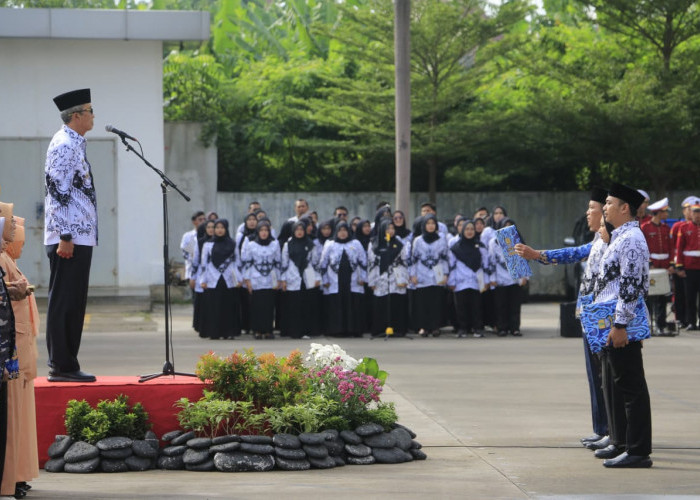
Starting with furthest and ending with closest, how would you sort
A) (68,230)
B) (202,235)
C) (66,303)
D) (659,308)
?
(202,235) < (659,308) < (66,303) < (68,230)

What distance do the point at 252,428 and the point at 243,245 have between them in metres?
10.3

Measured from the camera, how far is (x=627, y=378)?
28.5ft

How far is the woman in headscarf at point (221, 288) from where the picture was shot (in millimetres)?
18797

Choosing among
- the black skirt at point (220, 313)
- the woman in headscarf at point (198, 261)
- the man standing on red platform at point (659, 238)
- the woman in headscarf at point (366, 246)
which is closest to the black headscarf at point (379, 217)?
the woman in headscarf at point (366, 246)

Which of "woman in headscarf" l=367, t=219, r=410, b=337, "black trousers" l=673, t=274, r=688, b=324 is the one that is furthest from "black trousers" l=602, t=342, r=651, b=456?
"black trousers" l=673, t=274, r=688, b=324

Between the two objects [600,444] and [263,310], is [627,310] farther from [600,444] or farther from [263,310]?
[263,310]

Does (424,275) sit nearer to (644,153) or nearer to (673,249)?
(673,249)

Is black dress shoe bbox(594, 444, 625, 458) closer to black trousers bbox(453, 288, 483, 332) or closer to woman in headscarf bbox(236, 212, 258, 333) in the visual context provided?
black trousers bbox(453, 288, 483, 332)

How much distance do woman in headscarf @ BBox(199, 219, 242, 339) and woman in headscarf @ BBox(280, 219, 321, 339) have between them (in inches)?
28.0

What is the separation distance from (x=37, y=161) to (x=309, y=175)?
22.7ft

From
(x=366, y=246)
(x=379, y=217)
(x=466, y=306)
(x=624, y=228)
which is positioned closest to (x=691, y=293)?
(x=466, y=306)

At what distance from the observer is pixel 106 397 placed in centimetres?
887

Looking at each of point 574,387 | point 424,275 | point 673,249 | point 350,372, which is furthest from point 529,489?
point 673,249

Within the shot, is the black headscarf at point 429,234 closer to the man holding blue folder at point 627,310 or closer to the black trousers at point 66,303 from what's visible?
the man holding blue folder at point 627,310
